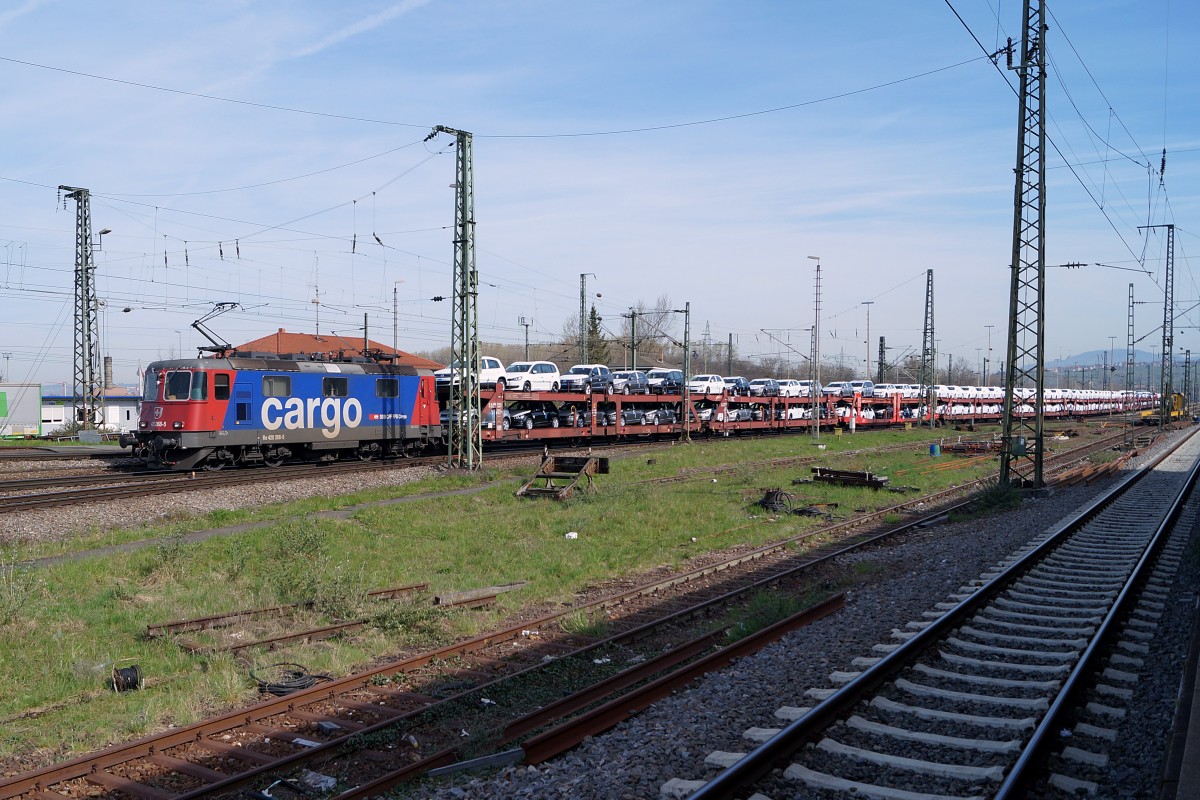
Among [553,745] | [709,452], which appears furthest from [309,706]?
[709,452]

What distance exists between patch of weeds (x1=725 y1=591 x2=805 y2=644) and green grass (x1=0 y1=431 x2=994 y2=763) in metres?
1.68

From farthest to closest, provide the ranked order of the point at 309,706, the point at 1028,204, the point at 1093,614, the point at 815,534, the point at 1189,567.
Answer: the point at 1028,204
the point at 815,534
the point at 1189,567
the point at 1093,614
the point at 309,706

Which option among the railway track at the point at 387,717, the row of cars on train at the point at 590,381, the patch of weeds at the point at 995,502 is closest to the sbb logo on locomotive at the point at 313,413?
the row of cars on train at the point at 590,381

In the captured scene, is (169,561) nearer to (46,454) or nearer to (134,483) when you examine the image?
(134,483)

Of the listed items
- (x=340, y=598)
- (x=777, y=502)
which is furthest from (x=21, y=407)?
(x=340, y=598)

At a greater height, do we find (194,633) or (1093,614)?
(1093,614)

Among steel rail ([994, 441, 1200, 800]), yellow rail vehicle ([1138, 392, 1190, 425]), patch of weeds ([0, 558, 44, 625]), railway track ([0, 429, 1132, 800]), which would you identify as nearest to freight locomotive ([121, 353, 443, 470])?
patch of weeds ([0, 558, 44, 625])

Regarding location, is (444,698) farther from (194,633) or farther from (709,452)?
(709,452)

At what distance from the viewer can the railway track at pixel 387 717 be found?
6543 millimetres

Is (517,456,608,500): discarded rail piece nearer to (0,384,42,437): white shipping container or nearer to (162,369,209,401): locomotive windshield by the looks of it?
(162,369,209,401): locomotive windshield

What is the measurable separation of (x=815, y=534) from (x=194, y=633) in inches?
451

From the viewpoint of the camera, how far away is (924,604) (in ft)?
31.9

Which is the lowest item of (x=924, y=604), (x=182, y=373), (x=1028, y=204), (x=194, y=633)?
(x=194, y=633)

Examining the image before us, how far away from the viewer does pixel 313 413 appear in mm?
26109
